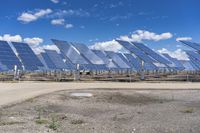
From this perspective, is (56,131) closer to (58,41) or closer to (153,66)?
(58,41)

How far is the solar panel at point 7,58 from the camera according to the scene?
48281 mm

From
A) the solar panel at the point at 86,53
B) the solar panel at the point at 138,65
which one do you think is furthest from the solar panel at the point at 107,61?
the solar panel at the point at 86,53

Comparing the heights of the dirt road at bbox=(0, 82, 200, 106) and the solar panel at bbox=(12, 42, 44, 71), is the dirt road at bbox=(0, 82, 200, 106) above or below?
below

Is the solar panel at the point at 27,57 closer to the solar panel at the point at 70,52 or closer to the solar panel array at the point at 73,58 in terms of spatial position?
the solar panel array at the point at 73,58

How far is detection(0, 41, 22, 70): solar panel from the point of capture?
48281 mm

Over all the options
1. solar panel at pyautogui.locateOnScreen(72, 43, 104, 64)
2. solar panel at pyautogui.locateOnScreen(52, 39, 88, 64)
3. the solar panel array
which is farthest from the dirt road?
solar panel at pyautogui.locateOnScreen(72, 43, 104, 64)

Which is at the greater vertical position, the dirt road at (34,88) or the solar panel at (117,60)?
the solar panel at (117,60)

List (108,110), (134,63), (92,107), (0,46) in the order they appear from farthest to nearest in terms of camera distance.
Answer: (134,63)
(0,46)
(92,107)
(108,110)

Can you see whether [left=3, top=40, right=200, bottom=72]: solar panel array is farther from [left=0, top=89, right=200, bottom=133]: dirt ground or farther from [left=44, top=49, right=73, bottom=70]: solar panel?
[left=0, top=89, right=200, bottom=133]: dirt ground

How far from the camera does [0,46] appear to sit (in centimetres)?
5075

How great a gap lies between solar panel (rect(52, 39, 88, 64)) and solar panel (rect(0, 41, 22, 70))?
8298mm

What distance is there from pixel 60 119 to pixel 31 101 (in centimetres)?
668

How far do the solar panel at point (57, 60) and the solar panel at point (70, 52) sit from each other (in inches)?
88.4

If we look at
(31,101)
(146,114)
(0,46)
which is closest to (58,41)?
(0,46)
